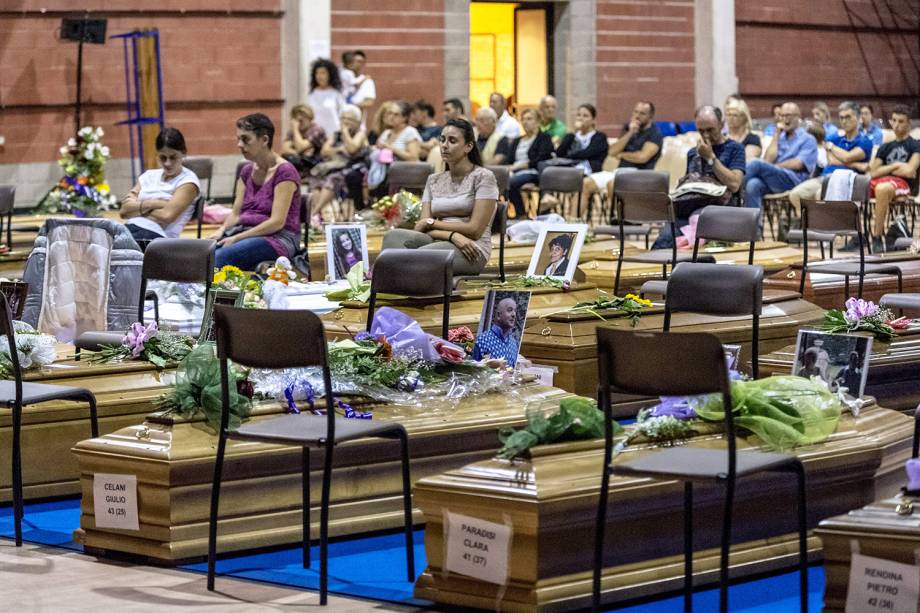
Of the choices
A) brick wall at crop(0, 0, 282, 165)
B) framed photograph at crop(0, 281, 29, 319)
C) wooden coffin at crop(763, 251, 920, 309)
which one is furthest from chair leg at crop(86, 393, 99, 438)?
brick wall at crop(0, 0, 282, 165)

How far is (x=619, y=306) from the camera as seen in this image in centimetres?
661

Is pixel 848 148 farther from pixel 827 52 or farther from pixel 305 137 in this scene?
pixel 827 52

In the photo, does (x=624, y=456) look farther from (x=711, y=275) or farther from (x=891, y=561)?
(x=711, y=275)

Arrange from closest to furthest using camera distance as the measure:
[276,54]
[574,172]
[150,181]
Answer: [150,181], [574,172], [276,54]

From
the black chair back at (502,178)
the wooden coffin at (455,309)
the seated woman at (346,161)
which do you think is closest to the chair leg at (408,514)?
the wooden coffin at (455,309)

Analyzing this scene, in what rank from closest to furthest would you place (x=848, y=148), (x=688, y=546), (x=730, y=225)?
1. (x=688, y=546)
2. (x=730, y=225)
3. (x=848, y=148)

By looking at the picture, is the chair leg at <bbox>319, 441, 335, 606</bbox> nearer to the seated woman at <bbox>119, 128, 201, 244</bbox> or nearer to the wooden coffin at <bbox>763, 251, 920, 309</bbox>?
the seated woman at <bbox>119, 128, 201, 244</bbox>

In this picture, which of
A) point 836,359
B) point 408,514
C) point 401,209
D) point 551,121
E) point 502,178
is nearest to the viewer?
point 408,514

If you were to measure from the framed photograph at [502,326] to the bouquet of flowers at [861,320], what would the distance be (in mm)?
1142

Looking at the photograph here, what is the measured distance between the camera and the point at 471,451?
5.02 meters

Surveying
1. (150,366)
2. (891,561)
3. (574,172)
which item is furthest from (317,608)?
(574,172)

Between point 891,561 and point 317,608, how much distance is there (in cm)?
141

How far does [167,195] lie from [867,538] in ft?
16.6

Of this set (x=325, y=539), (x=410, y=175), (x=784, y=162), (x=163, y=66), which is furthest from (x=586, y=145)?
(x=325, y=539)
